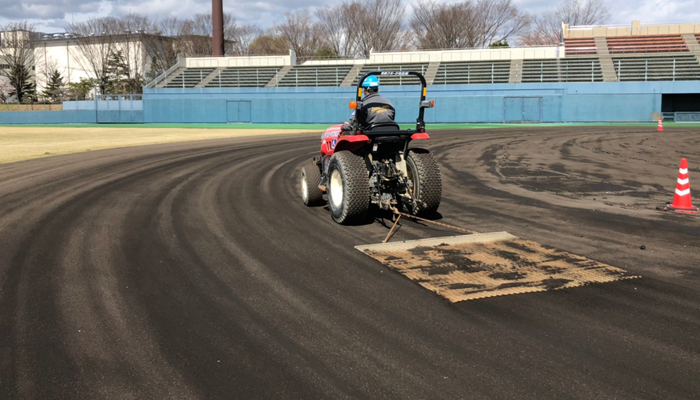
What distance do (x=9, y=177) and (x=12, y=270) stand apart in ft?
24.1

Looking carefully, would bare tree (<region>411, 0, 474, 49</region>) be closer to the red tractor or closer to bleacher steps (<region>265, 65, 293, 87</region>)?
bleacher steps (<region>265, 65, 293, 87</region>)

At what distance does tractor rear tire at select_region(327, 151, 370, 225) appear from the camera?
701 cm

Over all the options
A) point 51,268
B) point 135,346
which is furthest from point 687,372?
point 51,268

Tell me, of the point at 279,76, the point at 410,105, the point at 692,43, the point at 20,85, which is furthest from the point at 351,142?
the point at 20,85

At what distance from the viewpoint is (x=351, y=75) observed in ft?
152

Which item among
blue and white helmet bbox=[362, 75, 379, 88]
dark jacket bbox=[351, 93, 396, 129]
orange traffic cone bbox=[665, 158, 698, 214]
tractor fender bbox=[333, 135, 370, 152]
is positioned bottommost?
orange traffic cone bbox=[665, 158, 698, 214]

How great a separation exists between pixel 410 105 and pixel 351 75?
22.7 ft

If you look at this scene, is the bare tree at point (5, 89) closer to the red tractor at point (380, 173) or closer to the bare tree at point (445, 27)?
the bare tree at point (445, 27)

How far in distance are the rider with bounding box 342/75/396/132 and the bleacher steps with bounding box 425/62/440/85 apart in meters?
36.7

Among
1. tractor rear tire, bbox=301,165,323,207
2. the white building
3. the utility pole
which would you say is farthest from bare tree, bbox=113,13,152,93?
tractor rear tire, bbox=301,165,323,207

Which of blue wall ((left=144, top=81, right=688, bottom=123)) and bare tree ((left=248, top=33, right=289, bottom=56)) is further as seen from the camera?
bare tree ((left=248, top=33, right=289, bottom=56))

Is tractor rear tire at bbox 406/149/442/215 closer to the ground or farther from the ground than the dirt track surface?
farther from the ground

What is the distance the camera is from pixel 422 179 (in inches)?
286

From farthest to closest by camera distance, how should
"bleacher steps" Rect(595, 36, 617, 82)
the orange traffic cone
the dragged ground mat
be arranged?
"bleacher steps" Rect(595, 36, 617, 82)
the orange traffic cone
the dragged ground mat
